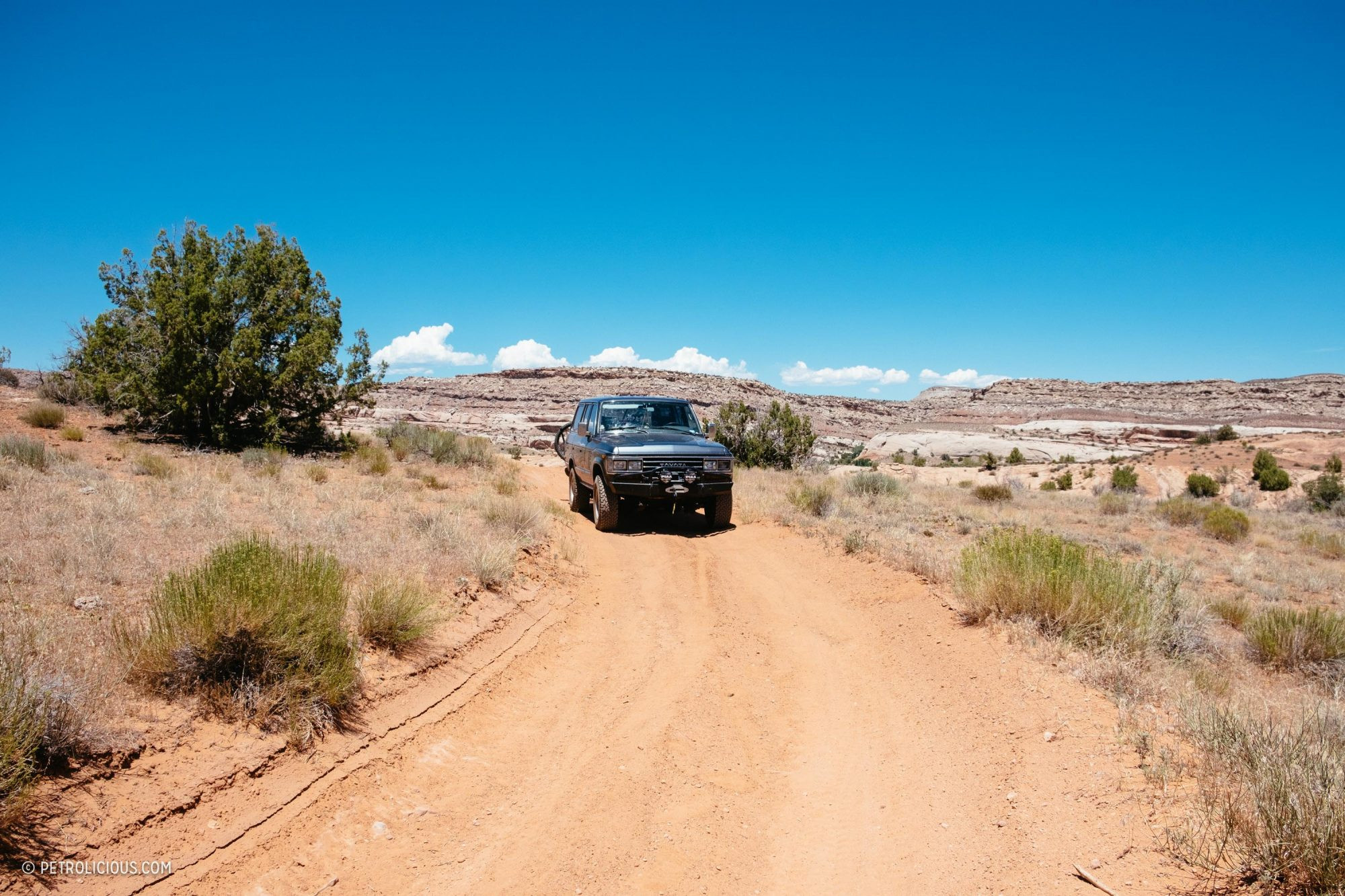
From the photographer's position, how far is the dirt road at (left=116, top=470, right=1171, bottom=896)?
3.44 metres

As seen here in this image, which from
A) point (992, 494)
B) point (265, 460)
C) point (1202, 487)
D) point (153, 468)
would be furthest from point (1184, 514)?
point (153, 468)

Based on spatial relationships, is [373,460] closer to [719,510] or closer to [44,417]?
[44,417]

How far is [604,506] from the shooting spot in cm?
1171

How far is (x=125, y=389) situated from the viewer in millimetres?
17156

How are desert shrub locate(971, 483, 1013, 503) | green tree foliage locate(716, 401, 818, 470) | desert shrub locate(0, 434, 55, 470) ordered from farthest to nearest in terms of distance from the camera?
green tree foliage locate(716, 401, 818, 470)
desert shrub locate(971, 483, 1013, 503)
desert shrub locate(0, 434, 55, 470)

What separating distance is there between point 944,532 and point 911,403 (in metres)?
87.0

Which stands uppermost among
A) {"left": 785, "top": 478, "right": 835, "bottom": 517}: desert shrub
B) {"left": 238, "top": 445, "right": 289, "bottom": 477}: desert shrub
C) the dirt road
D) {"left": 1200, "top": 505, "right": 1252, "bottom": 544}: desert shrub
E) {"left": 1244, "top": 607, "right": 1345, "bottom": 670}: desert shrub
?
{"left": 238, "top": 445, "right": 289, "bottom": 477}: desert shrub

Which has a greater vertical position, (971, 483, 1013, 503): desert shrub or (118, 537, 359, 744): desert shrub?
(118, 537, 359, 744): desert shrub

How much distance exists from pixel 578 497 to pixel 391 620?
8162 millimetres

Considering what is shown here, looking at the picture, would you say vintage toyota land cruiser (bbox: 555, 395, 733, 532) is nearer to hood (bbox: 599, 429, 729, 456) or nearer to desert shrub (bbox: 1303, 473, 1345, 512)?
hood (bbox: 599, 429, 729, 456)

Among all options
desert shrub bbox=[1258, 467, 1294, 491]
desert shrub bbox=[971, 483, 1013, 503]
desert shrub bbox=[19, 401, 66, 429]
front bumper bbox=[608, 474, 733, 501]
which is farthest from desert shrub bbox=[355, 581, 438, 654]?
desert shrub bbox=[1258, 467, 1294, 491]

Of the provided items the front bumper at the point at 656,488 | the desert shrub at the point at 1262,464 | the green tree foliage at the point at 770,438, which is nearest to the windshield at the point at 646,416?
the front bumper at the point at 656,488

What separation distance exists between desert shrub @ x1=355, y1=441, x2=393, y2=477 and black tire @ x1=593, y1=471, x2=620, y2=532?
558cm

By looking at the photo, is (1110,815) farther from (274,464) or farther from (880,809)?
(274,464)
